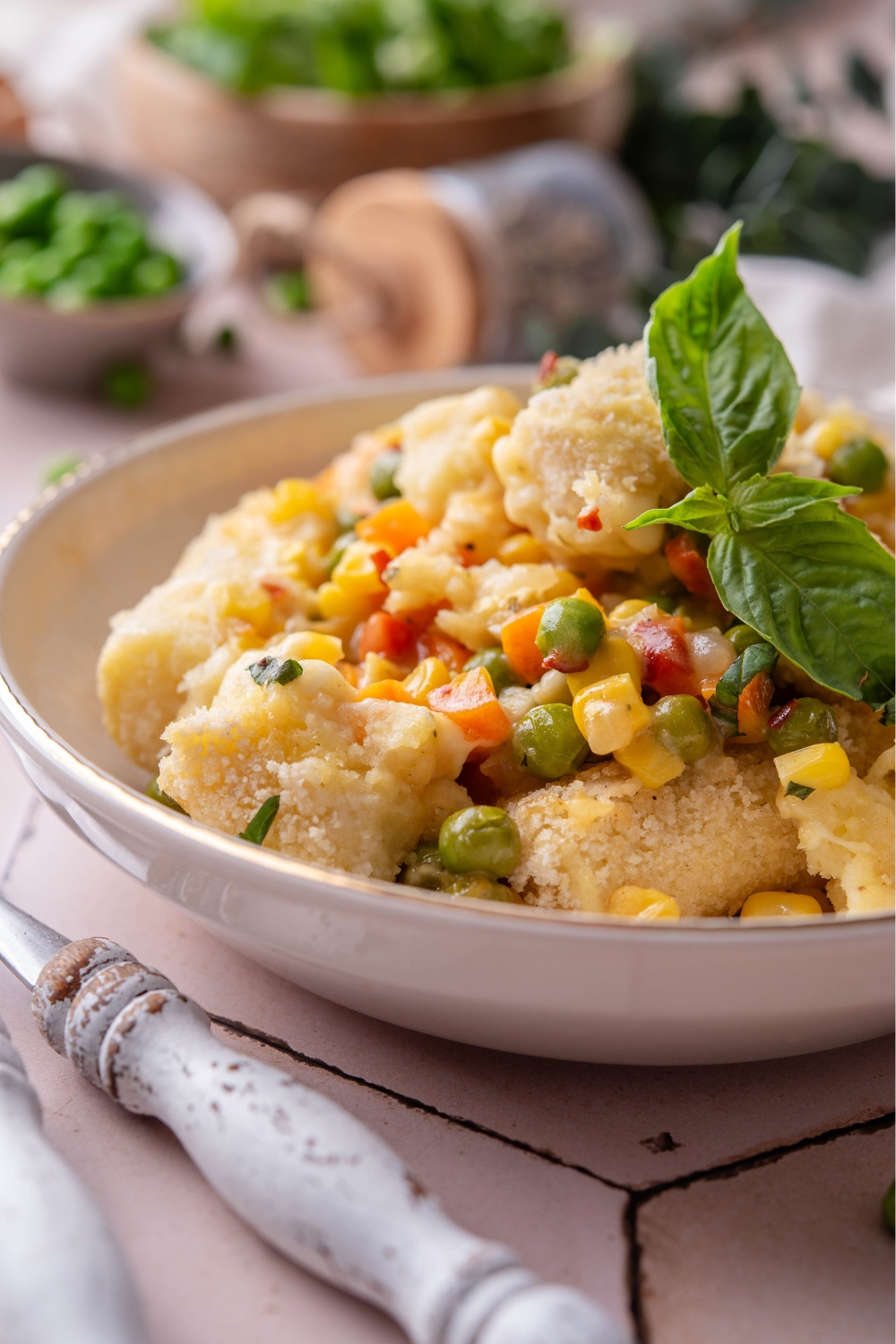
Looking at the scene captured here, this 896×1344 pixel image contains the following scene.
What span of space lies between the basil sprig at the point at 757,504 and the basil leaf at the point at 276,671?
2.09ft

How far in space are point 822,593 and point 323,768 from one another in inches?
34.5

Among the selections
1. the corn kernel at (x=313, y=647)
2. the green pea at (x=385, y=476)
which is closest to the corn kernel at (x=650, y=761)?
the corn kernel at (x=313, y=647)

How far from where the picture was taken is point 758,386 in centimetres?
231

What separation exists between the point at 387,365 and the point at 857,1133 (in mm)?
3931

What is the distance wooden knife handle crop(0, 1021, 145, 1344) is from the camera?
4.88ft

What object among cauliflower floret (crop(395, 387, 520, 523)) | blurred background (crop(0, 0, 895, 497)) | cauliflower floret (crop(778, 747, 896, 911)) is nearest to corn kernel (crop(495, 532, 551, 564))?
cauliflower floret (crop(395, 387, 520, 523))

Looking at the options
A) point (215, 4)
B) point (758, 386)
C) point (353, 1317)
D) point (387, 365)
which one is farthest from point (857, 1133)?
point (215, 4)

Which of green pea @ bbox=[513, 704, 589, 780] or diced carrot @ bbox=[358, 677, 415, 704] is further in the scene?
diced carrot @ bbox=[358, 677, 415, 704]

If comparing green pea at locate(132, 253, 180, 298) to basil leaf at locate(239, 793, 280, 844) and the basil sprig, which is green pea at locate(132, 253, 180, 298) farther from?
basil leaf at locate(239, 793, 280, 844)

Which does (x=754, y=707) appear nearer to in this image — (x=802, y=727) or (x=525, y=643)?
(x=802, y=727)

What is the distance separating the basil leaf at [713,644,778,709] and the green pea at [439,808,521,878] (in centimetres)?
44

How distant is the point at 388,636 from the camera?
8.34ft

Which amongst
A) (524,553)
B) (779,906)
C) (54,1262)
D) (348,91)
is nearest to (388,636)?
(524,553)

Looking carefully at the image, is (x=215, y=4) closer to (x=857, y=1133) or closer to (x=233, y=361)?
(x=233, y=361)
